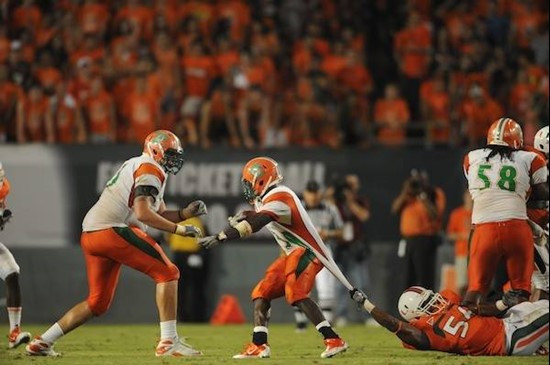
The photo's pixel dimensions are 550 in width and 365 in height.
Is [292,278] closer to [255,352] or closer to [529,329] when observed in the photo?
[255,352]

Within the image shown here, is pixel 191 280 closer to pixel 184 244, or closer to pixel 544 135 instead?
pixel 184 244

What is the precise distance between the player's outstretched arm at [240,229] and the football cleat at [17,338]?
2274 millimetres

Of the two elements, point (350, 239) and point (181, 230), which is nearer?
point (181, 230)

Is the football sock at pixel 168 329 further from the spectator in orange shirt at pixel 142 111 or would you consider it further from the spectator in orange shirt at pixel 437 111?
the spectator in orange shirt at pixel 437 111

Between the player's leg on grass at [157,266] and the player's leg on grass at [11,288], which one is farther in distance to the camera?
the player's leg on grass at [11,288]

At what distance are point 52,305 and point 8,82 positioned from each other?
10.4 feet

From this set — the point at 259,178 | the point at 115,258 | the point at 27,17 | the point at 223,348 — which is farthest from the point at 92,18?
the point at 115,258

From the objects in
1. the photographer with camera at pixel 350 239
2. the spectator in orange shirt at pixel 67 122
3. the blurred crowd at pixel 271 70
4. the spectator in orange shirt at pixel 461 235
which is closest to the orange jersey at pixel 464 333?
the spectator in orange shirt at pixel 461 235

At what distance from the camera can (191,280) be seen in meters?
18.1

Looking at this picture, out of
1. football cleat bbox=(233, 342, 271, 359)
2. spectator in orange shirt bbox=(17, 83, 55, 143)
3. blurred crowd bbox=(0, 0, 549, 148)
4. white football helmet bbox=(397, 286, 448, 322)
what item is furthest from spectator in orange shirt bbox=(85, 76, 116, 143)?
white football helmet bbox=(397, 286, 448, 322)

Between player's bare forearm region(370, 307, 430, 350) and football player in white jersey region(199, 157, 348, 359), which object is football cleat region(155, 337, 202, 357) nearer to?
football player in white jersey region(199, 157, 348, 359)

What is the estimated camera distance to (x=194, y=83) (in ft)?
61.1

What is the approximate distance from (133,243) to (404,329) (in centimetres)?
238

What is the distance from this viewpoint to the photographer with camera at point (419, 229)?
16.9 m
